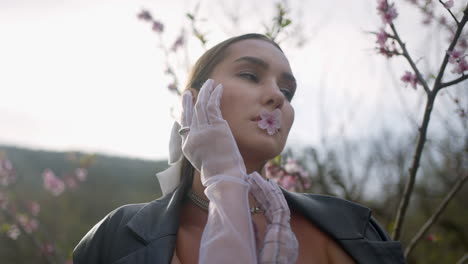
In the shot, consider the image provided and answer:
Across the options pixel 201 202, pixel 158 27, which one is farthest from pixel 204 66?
pixel 158 27

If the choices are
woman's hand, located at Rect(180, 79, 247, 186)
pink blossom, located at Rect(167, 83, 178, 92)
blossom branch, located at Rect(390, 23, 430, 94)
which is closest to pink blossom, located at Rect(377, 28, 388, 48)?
blossom branch, located at Rect(390, 23, 430, 94)

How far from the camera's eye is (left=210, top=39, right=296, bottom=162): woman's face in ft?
5.01

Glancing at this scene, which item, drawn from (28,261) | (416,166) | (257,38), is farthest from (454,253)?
(28,261)

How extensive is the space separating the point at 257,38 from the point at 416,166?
100cm

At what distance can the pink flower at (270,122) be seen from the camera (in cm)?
152

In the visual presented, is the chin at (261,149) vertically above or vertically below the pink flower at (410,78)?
below

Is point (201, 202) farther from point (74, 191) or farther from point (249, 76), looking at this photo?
point (74, 191)

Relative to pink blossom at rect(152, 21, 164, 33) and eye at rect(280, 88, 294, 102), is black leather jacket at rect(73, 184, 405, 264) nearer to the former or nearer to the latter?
eye at rect(280, 88, 294, 102)

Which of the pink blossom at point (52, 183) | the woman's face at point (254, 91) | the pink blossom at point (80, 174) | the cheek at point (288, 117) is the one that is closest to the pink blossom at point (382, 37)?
the woman's face at point (254, 91)

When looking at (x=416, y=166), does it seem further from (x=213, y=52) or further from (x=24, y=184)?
(x=24, y=184)

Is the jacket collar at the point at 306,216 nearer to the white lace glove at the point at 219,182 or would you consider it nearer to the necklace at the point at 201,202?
the necklace at the point at 201,202

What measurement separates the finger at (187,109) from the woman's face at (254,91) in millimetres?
145

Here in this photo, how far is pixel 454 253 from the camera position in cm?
719

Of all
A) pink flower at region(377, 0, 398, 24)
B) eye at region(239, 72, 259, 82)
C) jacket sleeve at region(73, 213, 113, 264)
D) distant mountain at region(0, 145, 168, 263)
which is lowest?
distant mountain at region(0, 145, 168, 263)
